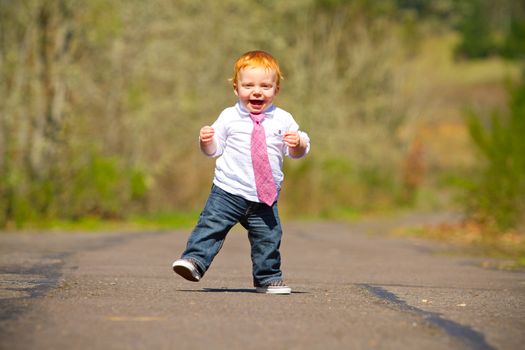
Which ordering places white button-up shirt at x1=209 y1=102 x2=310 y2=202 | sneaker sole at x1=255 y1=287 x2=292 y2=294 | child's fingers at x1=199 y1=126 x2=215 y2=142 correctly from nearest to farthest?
sneaker sole at x1=255 y1=287 x2=292 y2=294 < child's fingers at x1=199 y1=126 x2=215 y2=142 < white button-up shirt at x1=209 y1=102 x2=310 y2=202

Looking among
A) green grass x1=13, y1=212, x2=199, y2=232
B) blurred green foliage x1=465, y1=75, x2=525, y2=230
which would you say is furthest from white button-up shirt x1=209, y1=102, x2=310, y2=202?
green grass x1=13, y1=212, x2=199, y2=232

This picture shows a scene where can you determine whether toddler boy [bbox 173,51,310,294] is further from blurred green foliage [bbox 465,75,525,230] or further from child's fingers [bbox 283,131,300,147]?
blurred green foliage [bbox 465,75,525,230]

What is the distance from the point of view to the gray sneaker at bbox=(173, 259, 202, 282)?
6.99 meters

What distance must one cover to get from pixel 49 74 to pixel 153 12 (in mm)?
3517

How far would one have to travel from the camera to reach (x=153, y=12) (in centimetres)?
2320

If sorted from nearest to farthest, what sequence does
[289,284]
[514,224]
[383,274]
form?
1. [289,284]
2. [383,274]
3. [514,224]

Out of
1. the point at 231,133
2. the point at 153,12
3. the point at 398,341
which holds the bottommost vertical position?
the point at 398,341

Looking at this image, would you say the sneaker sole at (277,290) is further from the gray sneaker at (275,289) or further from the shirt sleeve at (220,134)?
the shirt sleeve at (220,134)

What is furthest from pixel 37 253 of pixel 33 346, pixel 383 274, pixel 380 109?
pixel 380 109

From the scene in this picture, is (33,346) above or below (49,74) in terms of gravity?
below

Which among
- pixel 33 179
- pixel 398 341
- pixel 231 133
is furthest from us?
pixel 33 179

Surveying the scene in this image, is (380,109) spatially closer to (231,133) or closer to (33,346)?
(231,133)

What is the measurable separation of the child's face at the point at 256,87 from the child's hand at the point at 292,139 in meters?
0.30

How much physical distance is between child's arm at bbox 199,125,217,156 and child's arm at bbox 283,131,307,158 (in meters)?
0.48
